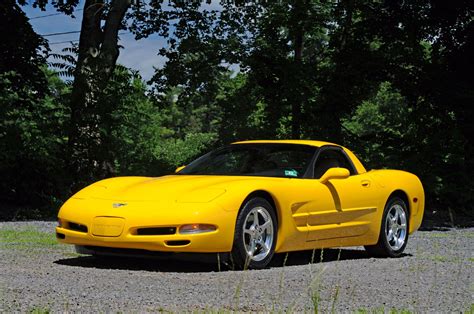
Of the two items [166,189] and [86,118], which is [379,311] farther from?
[86,118]

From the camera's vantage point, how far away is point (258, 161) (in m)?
8.94

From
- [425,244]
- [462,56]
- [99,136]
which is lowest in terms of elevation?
[425,244]

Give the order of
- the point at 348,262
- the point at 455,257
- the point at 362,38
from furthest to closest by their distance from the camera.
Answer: the point at 362,38 < the point at 455,257 < the point at 348,262

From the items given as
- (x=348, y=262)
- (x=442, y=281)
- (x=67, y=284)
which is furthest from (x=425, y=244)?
(x=67, y=284)

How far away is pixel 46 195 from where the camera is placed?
1973cm

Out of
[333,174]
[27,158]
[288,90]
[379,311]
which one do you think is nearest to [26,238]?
[333,174]

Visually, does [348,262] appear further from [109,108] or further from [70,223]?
[109,108]

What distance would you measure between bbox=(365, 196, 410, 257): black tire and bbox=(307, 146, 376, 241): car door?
0.37 m

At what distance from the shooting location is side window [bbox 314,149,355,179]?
912cm

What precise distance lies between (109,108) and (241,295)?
11.4 metres

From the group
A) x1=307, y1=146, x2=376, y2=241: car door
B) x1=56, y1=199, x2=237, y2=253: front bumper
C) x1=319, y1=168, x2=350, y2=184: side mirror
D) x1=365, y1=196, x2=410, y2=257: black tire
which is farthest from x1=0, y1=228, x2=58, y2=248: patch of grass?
x1=365, y1=196, x2=410, y2=257: black tire

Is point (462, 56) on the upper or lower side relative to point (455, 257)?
upper

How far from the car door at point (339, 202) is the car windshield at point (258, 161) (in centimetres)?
23

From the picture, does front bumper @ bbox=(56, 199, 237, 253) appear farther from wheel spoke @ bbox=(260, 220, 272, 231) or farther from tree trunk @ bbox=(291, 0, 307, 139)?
tree trunk @ bbox=(291, 0, 307, 139)
